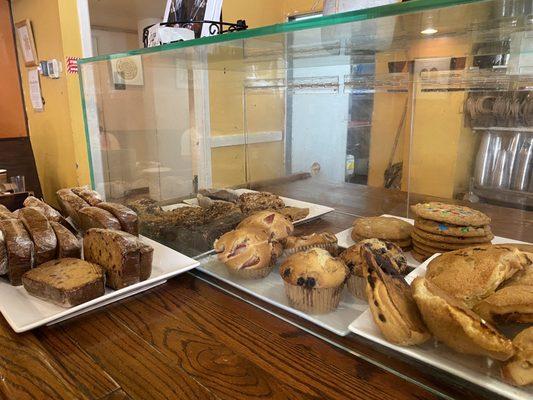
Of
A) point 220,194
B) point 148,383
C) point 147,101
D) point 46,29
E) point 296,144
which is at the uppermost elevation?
point 46,29

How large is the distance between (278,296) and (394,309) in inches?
9.3

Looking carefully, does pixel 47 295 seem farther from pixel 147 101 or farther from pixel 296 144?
pixel 296 144

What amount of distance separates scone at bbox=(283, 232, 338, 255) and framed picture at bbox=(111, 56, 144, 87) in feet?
2.30

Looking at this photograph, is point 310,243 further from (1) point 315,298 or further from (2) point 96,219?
(2) point 96,219

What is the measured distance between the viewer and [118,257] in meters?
0.70

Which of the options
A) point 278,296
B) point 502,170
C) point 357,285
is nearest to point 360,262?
point 357,285

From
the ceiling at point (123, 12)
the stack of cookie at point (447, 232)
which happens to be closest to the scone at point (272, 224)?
the stack of cookie at point (447, 232)

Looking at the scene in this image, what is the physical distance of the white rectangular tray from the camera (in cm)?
60

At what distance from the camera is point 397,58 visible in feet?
3.38

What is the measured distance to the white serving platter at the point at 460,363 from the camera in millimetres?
434

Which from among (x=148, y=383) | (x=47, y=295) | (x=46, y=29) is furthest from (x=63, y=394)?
(x=46, y=29)

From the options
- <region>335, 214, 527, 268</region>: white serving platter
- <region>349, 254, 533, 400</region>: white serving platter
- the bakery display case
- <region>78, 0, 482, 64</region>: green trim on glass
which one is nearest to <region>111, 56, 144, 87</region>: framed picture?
the bakery display case

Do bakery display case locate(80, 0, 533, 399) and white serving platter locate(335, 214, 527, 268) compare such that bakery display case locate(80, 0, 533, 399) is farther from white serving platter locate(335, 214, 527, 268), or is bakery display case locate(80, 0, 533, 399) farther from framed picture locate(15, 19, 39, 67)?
framed picture locate(15, 19, 39, 67)

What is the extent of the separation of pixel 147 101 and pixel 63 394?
3.64ft
